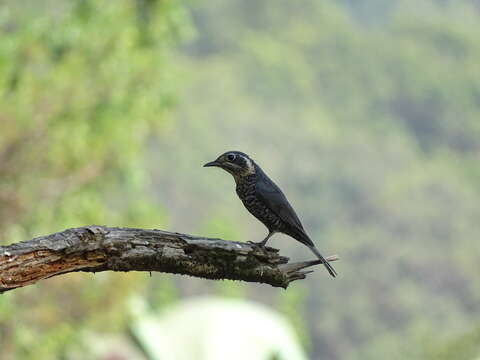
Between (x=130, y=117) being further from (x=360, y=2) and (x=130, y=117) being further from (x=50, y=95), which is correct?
→ (x=360, y=2)

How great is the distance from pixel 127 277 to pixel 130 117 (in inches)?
147

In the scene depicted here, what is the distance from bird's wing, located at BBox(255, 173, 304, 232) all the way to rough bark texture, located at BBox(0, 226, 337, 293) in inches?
21.7

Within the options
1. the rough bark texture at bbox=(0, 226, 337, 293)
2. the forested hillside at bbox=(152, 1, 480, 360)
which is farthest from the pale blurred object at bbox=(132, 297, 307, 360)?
the rough bark texture at bbox=(0, 226, 337, 293)

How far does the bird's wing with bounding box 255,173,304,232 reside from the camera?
547cm

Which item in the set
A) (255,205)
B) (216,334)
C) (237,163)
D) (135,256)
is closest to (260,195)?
(255,205)

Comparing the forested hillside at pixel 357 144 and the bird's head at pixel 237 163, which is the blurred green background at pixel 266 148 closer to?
the forested hillside at pixel 357 144

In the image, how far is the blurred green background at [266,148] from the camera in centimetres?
1499

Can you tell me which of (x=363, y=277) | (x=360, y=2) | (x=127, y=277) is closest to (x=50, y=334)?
(x=127, y=277)

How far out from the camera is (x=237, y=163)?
5.57 m

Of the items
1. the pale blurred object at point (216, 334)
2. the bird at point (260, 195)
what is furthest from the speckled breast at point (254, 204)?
the pale blurred object at point (216, 334)

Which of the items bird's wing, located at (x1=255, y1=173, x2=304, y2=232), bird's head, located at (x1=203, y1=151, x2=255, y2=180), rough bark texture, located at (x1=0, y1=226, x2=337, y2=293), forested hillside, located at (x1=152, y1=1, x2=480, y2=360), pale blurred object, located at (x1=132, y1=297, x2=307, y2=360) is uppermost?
forested hillside, located at (x1=152, y1=1, x2=480, y2=360)

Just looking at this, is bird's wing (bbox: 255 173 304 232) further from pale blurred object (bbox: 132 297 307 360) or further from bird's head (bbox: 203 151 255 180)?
pale blurred object (bbox: 132 297 307 360)

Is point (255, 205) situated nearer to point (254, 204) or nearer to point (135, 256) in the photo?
point (254, 204)

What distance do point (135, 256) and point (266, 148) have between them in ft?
188
